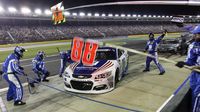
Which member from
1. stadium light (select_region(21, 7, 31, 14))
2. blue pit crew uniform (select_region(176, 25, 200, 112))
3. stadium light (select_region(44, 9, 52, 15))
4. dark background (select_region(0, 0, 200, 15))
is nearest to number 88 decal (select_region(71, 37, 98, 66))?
blue pit crew uniform (select_region(176, 25, 200, 112))

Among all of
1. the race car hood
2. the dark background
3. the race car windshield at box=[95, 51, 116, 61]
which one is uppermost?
the dark background

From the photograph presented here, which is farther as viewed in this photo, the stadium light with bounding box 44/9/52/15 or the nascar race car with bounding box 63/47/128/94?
the stadium light with bounding box 44/9/52/15

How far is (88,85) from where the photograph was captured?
24.3 feet

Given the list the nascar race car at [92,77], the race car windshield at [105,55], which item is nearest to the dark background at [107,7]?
the race car windshield at [105,55]

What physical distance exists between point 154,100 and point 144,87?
1519mm

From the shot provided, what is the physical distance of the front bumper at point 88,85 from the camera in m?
7.38

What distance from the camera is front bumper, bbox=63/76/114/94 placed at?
7383 millimetres

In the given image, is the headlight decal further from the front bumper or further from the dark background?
the dark background

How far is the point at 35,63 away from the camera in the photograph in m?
9.27

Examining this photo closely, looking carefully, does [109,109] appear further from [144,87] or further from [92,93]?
[144,87]

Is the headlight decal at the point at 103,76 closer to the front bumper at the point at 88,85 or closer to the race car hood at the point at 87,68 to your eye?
the front bumper at the point at 88,85

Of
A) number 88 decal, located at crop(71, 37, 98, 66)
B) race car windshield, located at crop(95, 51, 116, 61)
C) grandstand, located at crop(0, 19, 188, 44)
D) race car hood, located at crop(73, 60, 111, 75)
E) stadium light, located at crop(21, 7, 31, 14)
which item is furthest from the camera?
stadium light, located at crop(21, 7, 31, 14)

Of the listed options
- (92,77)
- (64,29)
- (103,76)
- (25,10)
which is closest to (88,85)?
(92,77)

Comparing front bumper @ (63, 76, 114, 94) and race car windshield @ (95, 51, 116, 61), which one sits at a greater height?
race car windshield @ (95, 51, 116, 61)
